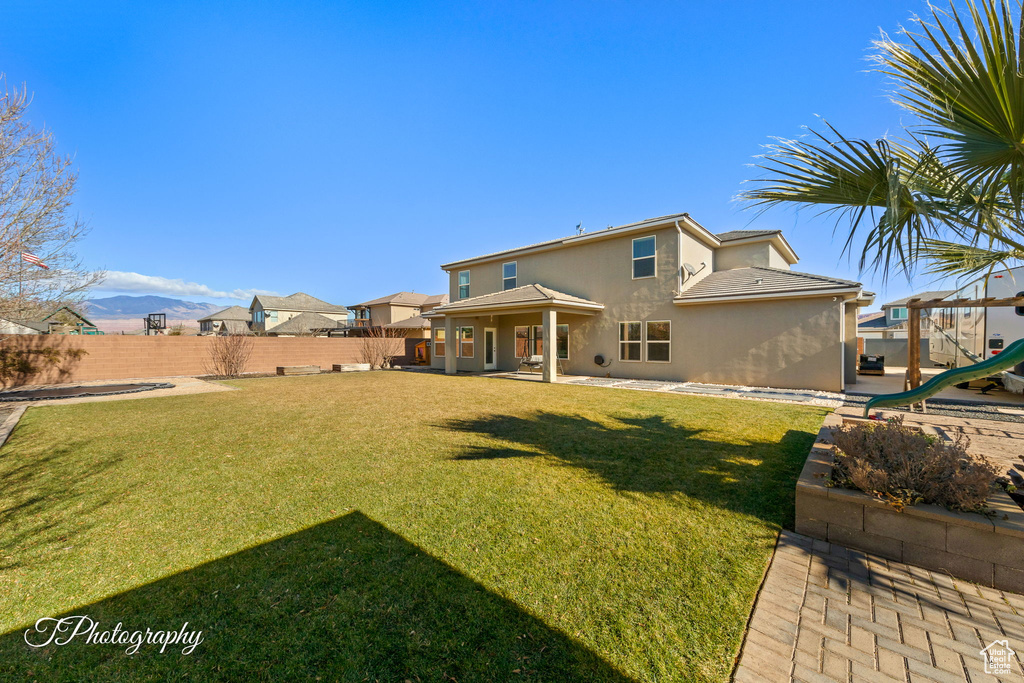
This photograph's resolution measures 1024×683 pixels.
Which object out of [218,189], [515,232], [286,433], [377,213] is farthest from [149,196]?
[286,433]

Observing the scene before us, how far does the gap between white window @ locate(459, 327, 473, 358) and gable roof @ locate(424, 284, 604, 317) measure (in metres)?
1.74

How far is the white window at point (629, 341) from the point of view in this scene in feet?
47.4

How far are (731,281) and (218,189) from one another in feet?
106

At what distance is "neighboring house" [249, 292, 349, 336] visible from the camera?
5097cm

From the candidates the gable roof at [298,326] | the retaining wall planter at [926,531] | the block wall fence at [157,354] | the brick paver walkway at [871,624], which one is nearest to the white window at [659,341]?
the retaining wall planter at [926,531]

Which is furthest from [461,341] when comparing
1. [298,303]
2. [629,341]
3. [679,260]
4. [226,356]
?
[298,303]

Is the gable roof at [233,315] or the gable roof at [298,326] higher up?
the gable roof at [233,315]

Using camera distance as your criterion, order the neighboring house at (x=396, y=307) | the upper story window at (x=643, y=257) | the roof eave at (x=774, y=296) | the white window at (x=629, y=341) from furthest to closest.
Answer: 1. the neighboring house at (x=396, y=307)
2. the white window at (x=629, y=341)
3. the upper story window at (x=643, y=257)
4. the roof eave at (x=774, y=296)

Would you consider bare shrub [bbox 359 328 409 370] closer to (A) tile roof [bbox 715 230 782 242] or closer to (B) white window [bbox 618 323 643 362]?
(B) white window [bbox 618 323 643 362]

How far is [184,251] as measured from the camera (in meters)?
40.8

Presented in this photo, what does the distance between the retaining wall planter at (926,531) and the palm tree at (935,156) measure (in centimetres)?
211

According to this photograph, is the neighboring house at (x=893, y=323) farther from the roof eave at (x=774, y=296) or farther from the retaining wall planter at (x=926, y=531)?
the retaining wall planter at (x=926, y=531)

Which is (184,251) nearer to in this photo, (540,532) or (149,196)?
(149,196)

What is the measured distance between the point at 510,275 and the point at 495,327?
8.66 ft
